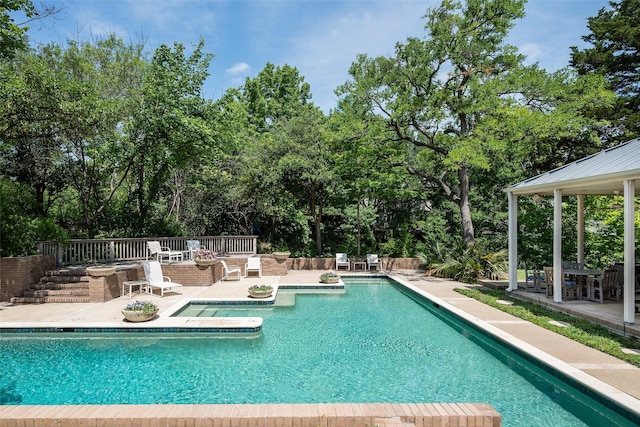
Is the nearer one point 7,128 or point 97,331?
point 97,331

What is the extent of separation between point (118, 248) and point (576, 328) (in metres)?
14.3

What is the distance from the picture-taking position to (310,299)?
1174 centimetres

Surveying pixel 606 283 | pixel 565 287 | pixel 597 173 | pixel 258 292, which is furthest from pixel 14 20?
pixel 606 283

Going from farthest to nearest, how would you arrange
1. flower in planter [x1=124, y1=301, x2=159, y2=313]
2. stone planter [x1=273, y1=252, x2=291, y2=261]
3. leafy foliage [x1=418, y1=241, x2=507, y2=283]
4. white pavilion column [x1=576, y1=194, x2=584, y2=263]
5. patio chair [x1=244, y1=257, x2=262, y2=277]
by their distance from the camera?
stone planter [x1=273, y1=252, x2=291, y2=261], patio chair [x1=244, y1=257, x2=262, y2=277], leafy foliage [x1=418, y1=241, x2=507, y2=283], white pavilion column [x1=576, y1=194, x2=584, y2=263], flower in planter [x1=124, y1=301, x2=159, y2=313]

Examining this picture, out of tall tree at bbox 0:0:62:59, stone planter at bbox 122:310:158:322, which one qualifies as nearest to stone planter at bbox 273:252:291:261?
stone planter at bbox 122:310:158:322

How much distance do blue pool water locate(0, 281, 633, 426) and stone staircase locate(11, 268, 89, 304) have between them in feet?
9.77

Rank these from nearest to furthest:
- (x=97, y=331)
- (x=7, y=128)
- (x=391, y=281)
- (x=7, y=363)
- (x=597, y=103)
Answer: (x=7, y=363)
(x=97, y=331)
(x=7, y=128)
(x=597, y=103)
(x=391, y=281)

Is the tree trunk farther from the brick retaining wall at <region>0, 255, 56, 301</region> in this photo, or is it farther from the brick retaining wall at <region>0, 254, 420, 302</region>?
the brick retaining wall at <region>0, 255, 56, 301</region>

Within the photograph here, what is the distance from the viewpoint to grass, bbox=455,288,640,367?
5917 millimetres

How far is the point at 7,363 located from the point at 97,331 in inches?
61.5

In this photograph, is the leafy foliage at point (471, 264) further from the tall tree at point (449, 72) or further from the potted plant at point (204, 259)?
the potted plant at point (204, 259)

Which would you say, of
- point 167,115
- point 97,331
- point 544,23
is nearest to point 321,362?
point 97,331

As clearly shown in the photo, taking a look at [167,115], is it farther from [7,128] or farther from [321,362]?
[321,362]

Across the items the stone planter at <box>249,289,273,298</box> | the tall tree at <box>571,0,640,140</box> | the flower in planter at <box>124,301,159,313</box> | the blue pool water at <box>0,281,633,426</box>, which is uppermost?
the tall tree at <box>571,0,640,140</box>
